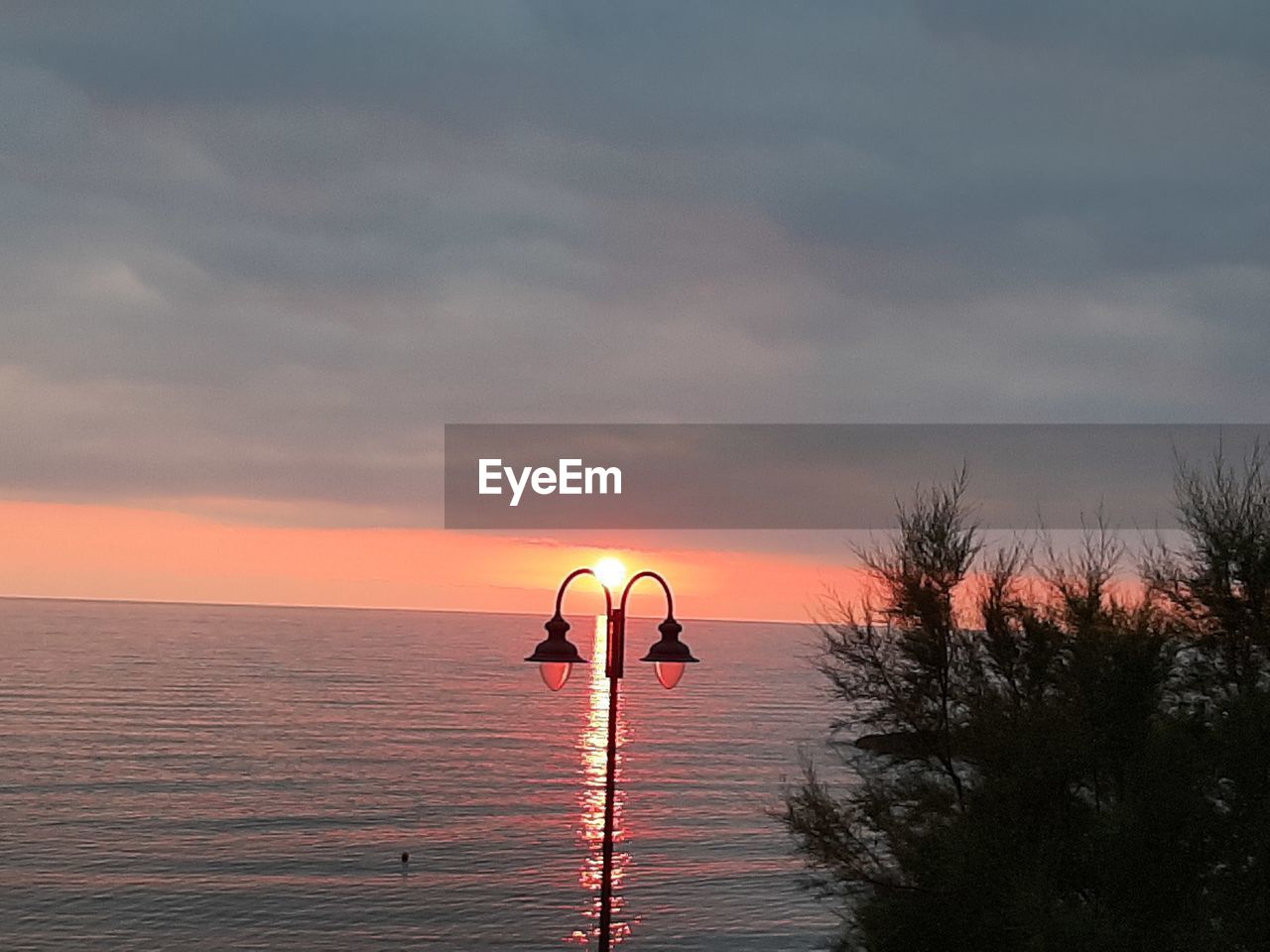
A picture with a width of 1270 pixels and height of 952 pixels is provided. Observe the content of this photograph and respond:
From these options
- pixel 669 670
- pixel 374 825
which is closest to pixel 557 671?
pixel 669 670

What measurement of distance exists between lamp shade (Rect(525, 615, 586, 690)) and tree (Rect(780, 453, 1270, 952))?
845cm

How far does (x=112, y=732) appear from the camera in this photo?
3578 inches

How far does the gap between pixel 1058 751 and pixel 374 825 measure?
1889 inches

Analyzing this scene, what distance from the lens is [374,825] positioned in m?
59.9

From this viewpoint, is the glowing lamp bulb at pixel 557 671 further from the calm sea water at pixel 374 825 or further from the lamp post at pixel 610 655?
the calm sea water at pixel 374 825

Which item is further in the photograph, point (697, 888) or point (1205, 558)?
point (697, 888)

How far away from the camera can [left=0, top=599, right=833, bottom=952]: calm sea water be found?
41.1 meters

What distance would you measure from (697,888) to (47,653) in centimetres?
15825

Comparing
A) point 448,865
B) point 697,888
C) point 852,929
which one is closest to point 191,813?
point 448,865

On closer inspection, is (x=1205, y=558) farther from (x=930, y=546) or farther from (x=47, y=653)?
(x=47, y=653)

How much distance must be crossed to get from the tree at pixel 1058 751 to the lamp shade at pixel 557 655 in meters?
8.45

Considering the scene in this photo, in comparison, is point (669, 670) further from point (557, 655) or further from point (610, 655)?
point (557, 655)

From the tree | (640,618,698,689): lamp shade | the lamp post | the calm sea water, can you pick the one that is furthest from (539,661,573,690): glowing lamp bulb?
the calm sea water

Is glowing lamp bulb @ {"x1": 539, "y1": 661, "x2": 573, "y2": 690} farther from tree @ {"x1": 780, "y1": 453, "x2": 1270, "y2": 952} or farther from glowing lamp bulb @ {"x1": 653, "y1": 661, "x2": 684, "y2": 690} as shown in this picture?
tree @ {"x1": 780, "y1": 453, "x2": 1270, "y2": 952}
